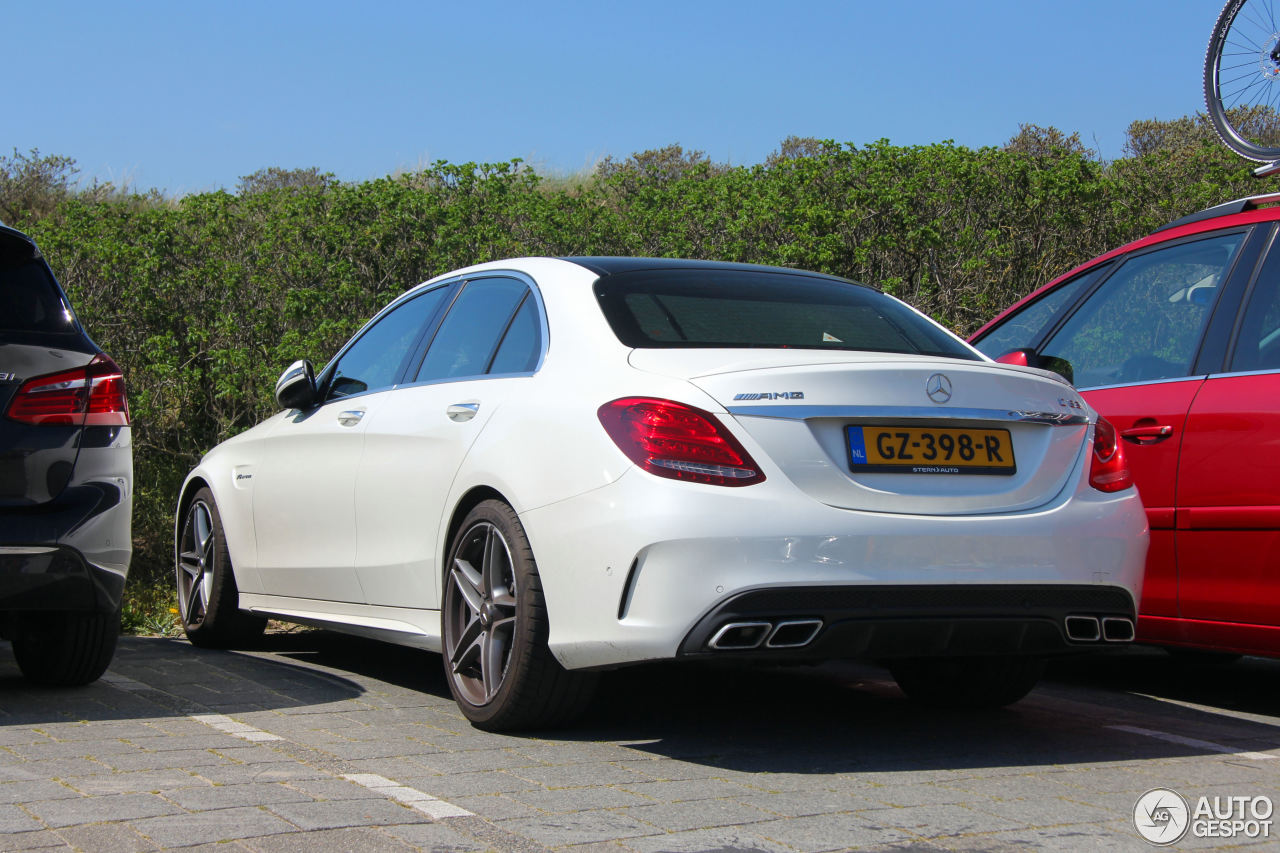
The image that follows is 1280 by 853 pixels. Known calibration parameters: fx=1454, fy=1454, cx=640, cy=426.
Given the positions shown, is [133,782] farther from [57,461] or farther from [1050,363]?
[1050,363]

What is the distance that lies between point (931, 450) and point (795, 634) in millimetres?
664

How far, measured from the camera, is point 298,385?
6.05m

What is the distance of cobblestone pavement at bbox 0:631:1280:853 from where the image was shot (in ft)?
11.0

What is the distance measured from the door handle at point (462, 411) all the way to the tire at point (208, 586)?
2.14m

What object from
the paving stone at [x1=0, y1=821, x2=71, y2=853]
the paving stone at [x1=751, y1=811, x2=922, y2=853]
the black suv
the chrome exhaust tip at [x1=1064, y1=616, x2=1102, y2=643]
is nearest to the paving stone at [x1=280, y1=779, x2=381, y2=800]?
the paving stone at [x1=0, y1=821, x2=71, y2=853]

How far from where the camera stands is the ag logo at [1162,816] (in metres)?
3.40

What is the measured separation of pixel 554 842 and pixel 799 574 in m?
1.01

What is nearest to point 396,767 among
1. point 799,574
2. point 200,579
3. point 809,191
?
point 799,574

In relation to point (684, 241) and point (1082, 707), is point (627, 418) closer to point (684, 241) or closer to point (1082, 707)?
point (1082, 707)

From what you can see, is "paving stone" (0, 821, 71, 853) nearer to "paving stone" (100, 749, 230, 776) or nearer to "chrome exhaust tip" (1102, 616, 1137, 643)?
"paving stone" (100, 749, 230, 776)

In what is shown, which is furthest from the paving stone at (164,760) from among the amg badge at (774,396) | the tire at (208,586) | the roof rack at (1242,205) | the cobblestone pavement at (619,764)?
the roof rack at (1242,205)

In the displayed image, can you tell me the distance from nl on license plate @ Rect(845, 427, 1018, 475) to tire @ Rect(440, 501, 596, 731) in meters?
1.03

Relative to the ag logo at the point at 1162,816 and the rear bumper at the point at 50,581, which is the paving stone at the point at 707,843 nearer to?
the ag logo at the point at 1162,816

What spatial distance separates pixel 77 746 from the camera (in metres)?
4.32
